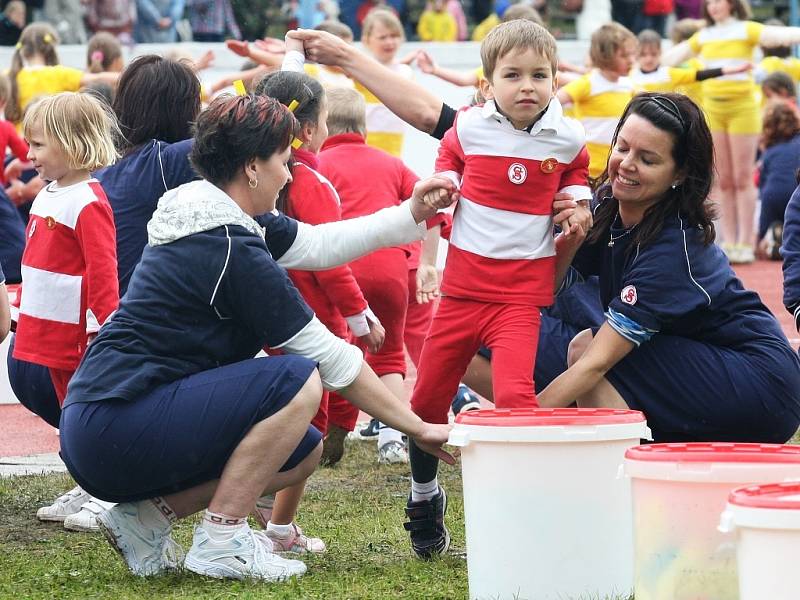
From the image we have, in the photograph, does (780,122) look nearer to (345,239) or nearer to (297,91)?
(297,91)

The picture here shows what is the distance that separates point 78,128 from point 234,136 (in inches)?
45.5

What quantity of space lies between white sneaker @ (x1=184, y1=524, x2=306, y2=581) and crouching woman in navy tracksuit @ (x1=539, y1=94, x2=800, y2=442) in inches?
40.4

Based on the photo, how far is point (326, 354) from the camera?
384 cm

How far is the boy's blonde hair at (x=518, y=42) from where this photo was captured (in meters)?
4.23

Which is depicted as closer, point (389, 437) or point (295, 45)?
point (295, 45)

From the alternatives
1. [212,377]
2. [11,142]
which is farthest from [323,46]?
[11,142]

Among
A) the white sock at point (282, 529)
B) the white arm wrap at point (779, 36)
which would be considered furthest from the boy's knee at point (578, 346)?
the white arm wrap at point (779, 36)

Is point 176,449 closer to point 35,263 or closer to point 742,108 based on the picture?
point 35,263

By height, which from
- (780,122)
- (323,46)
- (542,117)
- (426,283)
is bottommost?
(780,122)

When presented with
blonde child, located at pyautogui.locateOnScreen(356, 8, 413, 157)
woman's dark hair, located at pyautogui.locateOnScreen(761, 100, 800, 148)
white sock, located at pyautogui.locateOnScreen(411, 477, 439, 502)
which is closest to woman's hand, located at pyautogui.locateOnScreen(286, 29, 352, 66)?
white sock, located at pyautogui.locateOnScreen(411, 477, 439, 502)

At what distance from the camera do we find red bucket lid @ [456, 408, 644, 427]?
3418mm

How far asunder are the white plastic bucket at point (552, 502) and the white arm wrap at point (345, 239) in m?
0.92

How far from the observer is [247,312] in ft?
12.4

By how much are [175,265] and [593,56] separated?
7286 mm
